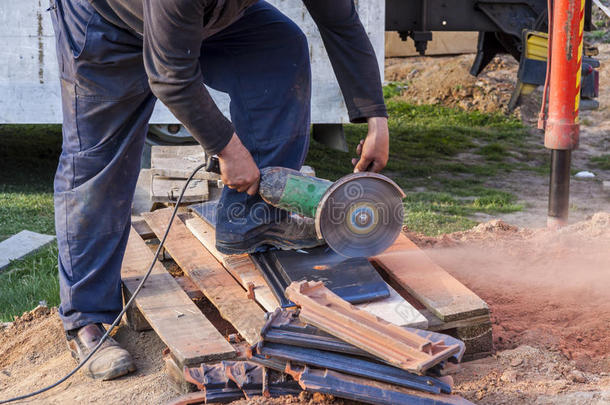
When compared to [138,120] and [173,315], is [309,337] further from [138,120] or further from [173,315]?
[138,120]

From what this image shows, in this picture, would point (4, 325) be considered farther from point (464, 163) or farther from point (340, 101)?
point (464, 163)

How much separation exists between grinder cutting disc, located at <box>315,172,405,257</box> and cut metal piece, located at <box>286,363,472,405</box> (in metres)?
0.62

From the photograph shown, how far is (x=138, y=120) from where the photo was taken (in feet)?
9.98

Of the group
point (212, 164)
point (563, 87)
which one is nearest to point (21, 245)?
point (212, 164)

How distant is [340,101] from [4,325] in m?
3.90

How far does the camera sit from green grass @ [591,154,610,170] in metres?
7.93

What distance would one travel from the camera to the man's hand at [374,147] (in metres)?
3.04

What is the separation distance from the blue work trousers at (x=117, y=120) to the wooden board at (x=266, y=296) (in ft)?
0.44

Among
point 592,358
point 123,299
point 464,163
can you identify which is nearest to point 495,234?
point 592,358

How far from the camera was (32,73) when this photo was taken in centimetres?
633

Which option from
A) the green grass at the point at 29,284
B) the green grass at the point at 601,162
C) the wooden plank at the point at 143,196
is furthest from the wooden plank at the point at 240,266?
the green grass at the point at 601,162

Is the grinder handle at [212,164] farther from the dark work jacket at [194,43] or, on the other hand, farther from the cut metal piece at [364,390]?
the cut metal piece at [364,390]

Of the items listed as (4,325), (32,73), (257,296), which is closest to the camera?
(257,296)

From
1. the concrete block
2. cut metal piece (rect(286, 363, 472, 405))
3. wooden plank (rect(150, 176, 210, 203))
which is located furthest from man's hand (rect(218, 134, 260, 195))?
the concrete block
